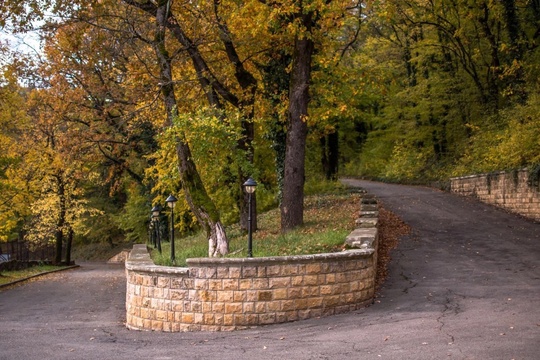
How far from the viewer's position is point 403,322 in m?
9.16

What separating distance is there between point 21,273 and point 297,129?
18.7 m

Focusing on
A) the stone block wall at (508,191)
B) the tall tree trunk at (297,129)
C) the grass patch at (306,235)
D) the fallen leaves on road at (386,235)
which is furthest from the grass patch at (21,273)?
the stone block wall at (508,191)

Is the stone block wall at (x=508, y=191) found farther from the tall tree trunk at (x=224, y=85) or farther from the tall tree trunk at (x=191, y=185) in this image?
the tall tree trunk at (x=191, y=185)

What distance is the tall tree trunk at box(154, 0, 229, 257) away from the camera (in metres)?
14.3

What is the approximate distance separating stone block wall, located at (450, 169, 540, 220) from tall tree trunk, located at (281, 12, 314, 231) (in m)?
8.71

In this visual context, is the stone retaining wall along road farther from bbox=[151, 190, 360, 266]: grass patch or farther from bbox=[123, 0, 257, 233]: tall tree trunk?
bbox=[123, 0, 257, 233]: tall tree trunk

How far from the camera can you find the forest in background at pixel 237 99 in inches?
612

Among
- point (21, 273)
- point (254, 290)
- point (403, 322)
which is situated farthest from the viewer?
point (21, 273)

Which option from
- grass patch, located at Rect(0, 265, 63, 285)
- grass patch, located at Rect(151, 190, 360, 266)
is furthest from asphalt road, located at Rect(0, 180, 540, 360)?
grass patch, located at Rect(0, 265, 63, 285)

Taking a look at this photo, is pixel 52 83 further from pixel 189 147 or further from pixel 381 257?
pixel 381 257

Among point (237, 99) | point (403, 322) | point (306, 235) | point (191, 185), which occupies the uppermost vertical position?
point (237, 99)

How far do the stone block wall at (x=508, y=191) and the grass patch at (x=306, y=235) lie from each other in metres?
5.01

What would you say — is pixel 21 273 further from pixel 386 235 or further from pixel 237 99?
pixel 386 235

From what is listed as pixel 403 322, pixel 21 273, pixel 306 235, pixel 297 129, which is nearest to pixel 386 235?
pixel 297 129
